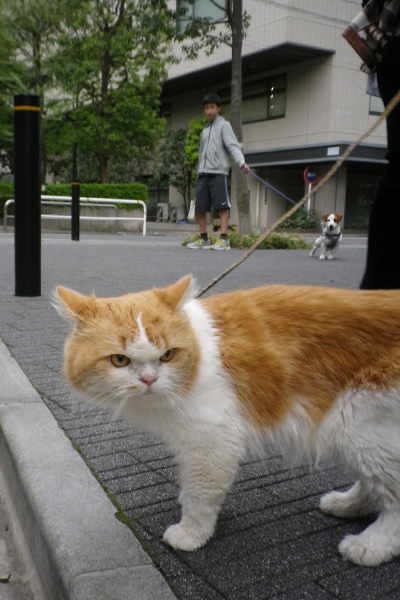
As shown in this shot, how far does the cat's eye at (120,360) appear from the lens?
165cm

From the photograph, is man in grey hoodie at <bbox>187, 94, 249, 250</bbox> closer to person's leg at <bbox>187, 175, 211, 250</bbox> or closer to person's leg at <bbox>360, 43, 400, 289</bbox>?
person's leg at <bbox>187, 175, 211, 250</bbox>

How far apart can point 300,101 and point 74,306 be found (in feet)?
90.6

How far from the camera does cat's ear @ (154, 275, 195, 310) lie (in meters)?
1.80

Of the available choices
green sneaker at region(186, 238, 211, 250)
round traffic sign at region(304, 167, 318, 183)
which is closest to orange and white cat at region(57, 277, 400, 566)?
green sneaker at region(186, 238, 211, 250)

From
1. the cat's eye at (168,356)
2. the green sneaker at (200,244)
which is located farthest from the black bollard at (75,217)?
the cat's eye at (168,356)

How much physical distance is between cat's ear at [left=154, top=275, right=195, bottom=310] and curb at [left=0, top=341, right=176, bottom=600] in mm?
722

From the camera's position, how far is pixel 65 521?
1.84m

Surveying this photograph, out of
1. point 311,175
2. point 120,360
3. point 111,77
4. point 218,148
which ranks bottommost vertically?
point 120,360

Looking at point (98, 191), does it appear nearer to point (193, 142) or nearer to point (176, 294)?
point (193, 142)

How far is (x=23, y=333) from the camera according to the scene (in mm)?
4336

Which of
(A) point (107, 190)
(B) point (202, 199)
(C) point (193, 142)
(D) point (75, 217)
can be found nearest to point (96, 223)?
(A) point (107, 190)

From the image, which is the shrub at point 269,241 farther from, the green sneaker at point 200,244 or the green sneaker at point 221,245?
the green sneaker at point 221,245

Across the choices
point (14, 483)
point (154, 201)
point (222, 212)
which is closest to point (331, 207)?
point (154, 201)

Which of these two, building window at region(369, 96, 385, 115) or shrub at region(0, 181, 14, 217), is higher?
building window at region(369, 96, 385, 115)
